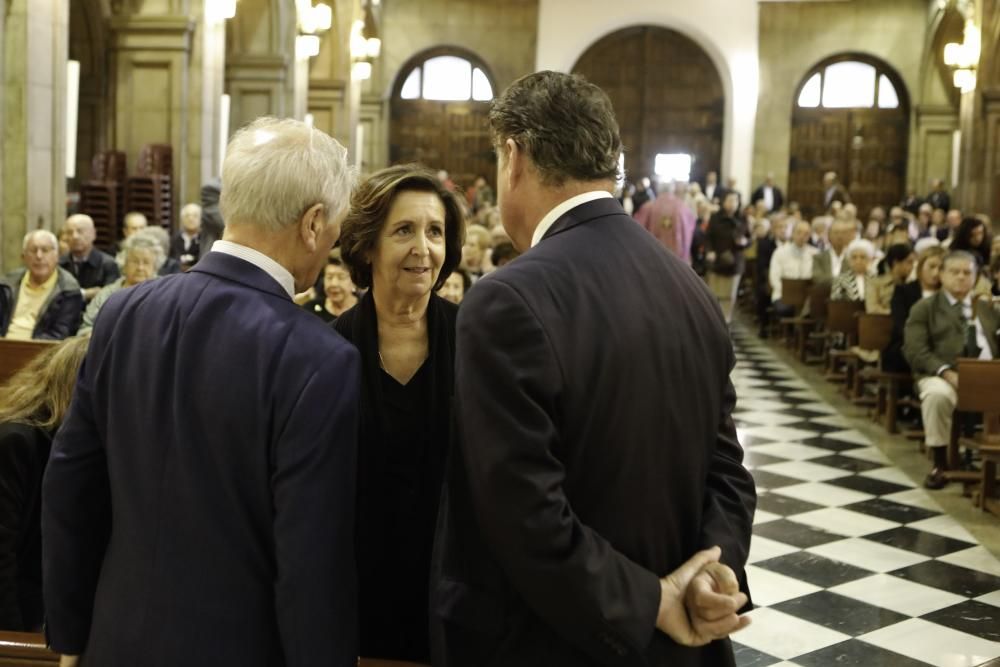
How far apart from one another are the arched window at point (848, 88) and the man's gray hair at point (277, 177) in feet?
78.3

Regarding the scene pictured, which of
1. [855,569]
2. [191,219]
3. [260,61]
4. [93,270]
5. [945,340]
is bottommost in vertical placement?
[855,569]

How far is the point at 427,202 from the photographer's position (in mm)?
2832

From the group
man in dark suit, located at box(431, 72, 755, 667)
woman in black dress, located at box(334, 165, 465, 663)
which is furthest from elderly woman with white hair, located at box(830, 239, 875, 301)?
man in dark suit, located at box(431, 72, 755, 667)

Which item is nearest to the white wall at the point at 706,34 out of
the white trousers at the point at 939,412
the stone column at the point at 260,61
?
the stone column at the point at 260,61

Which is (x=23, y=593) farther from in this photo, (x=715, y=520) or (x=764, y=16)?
(x=764, y=16)

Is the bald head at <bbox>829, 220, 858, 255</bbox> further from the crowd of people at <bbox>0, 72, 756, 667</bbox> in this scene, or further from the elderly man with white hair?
the crowd of people at <bbox>0, 72, 756, 667</bbox>

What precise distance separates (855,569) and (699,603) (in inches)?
162

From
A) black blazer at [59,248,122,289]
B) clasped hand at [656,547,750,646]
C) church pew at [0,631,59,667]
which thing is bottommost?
church pew at [0,631,59,667]

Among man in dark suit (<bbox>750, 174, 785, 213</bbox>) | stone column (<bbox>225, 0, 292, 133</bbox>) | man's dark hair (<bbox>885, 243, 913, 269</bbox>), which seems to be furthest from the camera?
man in dark suit (<bbox>750, 174, 785, 213</bbox>)

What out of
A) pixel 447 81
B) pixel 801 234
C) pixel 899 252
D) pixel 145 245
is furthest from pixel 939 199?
pixel 145 245

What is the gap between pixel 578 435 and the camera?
1901 mm

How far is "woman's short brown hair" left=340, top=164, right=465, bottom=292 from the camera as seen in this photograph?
110 inches

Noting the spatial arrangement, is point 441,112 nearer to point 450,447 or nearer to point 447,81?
point 447,81

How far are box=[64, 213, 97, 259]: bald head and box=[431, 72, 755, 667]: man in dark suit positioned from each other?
6901 millimetres
